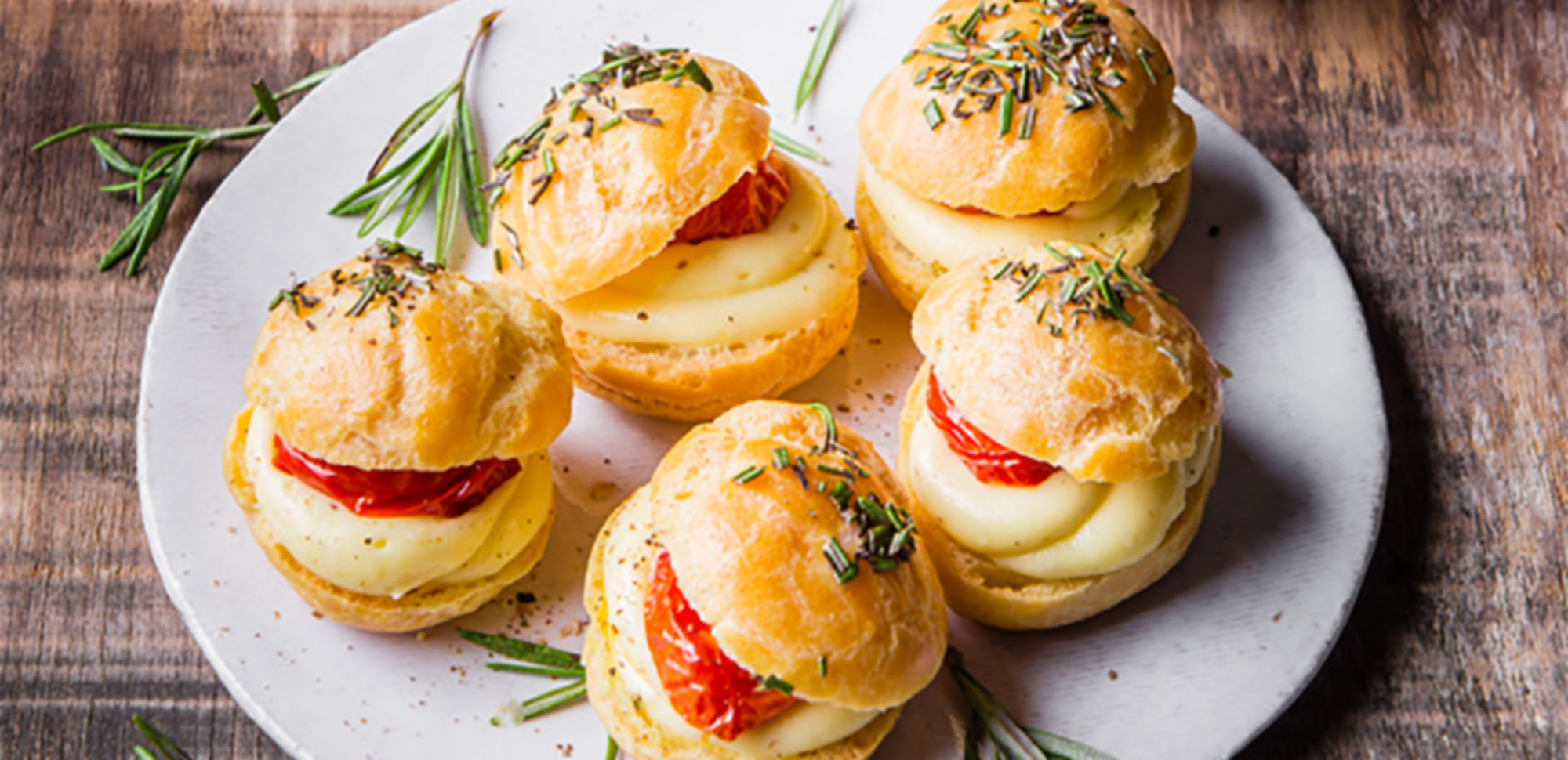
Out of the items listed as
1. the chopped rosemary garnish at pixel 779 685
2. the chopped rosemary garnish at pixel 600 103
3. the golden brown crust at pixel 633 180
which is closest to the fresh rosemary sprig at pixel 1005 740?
the chopped rosemary garnish at pixel 779 685

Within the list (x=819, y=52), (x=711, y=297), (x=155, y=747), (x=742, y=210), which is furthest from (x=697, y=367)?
(x=155, y=747)

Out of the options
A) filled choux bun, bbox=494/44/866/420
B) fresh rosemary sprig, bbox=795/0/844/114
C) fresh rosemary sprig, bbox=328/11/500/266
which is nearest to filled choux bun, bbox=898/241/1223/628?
filled choux bun, bbox=494/44/866/420

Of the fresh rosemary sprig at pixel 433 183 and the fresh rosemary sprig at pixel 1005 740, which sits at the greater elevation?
the fresh rosemary sprig at pixel 433 183

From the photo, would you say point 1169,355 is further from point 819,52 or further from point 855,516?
point 819,52

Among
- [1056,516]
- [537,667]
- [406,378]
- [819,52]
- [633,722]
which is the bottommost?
[537,667]

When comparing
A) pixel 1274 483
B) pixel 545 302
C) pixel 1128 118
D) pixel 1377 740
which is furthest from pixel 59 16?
pixel 1377 740

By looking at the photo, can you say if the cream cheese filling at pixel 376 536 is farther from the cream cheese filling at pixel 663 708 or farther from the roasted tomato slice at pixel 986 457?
the roasted tomato slice at pixel 986 457

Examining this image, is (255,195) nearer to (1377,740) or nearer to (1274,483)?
(1274,483)

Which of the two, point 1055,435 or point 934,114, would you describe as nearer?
point 1055,435
